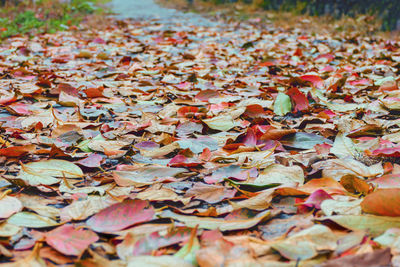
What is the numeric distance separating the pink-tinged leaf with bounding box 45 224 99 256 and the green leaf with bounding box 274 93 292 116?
115cm

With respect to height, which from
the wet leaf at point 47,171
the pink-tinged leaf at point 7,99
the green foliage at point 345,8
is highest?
the green foliage at point 345,8

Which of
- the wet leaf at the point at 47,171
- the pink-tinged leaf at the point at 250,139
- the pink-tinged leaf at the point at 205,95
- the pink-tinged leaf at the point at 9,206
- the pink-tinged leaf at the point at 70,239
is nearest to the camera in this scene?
the pink-tinged leaf at the point at 70,239

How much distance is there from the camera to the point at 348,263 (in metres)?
0.63

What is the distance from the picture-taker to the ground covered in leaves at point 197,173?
2.43ft

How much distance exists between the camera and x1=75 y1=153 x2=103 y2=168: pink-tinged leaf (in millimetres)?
1178

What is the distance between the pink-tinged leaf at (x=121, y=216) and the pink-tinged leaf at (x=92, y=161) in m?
0.34

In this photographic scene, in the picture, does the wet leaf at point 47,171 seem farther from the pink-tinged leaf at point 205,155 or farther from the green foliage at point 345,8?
the green foliage at point 345,8

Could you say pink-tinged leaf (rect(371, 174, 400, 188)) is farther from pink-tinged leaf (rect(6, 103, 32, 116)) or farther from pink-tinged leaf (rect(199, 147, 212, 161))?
pink-tinged leaf (rect(6, 103, 32, 116))

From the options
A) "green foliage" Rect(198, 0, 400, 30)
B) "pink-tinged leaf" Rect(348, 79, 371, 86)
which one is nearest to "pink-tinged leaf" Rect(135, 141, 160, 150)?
"pink-tinged leaf" Rect(348, 79, 371, 86)

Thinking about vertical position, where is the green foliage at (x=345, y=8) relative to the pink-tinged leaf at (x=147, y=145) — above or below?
above

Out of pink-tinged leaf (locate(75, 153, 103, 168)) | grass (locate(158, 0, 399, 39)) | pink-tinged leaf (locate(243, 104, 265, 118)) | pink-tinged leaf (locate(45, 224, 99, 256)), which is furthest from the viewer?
grass (locate(158, 0, 399, 39))

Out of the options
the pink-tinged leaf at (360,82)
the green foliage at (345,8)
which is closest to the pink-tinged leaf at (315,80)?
the pink-tinged leaf at (360,82)

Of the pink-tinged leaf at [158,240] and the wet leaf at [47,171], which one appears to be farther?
the wet leaf at [47,171]

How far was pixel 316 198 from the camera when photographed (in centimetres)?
90
